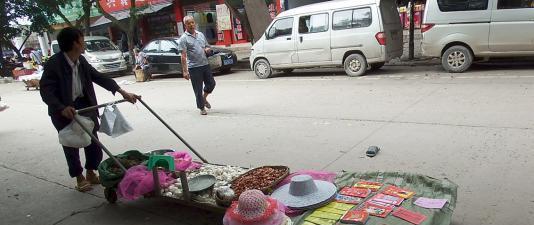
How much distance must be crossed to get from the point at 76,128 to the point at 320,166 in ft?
7.64

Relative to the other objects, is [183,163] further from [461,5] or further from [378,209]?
[461,5]

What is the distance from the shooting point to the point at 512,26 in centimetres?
842

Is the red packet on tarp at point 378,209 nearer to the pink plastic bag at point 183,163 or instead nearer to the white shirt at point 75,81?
the pink plastic bag at point 183,163

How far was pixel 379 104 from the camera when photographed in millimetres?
6980

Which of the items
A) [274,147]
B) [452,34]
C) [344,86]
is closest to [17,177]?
[274,147]

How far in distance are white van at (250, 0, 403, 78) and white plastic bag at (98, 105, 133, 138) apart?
691 cm

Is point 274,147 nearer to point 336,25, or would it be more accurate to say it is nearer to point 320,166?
point 320,166

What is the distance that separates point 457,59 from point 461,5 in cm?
109

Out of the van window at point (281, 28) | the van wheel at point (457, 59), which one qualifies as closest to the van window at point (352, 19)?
the van window at point (281, 28)

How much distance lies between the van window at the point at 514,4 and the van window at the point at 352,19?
254 cm

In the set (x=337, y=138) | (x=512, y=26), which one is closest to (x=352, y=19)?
(x=512, y=26)

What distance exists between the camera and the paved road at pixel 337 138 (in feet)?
12.3

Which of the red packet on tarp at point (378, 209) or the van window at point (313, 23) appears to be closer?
the red packet on tarp at point (378, 209)

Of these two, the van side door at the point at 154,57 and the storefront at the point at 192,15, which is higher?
the storefront at the point at 192,15
